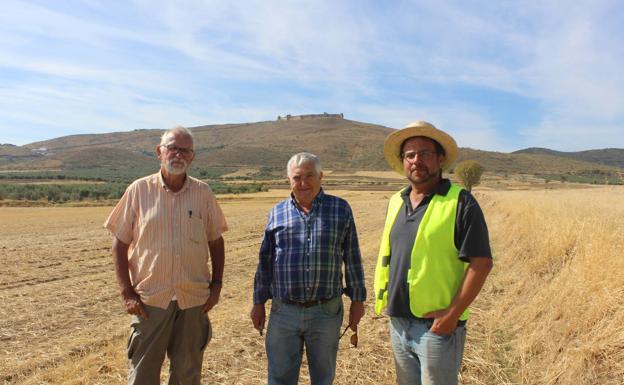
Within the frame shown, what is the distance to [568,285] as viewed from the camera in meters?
5.61

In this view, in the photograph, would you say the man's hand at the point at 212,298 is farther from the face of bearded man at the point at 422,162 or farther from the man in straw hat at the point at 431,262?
the face of bearded man at the point at 422,162

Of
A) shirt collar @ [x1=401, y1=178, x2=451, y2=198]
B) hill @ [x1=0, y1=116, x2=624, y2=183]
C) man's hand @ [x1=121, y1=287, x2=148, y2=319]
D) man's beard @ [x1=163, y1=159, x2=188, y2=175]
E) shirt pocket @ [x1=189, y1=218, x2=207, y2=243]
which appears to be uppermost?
hill @ [x1=0, y1=116, x2=624, y2=183]

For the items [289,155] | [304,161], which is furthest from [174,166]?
[289,155]

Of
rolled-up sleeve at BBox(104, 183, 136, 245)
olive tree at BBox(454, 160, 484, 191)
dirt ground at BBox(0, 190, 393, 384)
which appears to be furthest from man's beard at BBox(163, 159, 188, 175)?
olive tree at BBox(454, 160, 484, 191)

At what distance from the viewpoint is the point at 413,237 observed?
9.49ft

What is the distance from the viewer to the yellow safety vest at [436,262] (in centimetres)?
277

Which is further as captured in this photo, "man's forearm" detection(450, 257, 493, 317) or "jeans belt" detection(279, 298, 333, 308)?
"jeans belt" detection(279, 298, 333, 308)

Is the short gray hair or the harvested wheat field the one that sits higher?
the short gray hair

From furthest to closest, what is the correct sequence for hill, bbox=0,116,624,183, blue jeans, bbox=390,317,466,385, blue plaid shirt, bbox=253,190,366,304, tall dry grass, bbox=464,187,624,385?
hill, bbox=0,116,624,183 < tall dry grass, bbox=464,187,624,385 < blue plaid shirt, bbox=253,190,366,304 < blue jeans, bbox=390,317,466,385

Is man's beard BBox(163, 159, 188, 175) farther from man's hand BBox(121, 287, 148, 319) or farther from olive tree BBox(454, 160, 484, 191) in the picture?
olive tree BBox(454, 160, 484, 191)

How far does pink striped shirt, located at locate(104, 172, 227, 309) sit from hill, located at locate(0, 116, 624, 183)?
9243 cm

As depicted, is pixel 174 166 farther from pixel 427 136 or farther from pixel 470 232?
pixel 470 232

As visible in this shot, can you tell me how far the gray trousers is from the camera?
3.46 metres

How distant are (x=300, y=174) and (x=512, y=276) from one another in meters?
6.05
